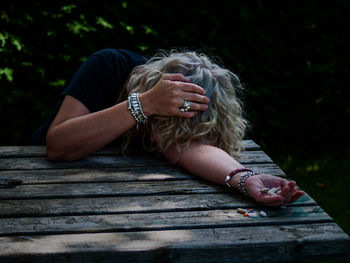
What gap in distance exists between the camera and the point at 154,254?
1.38 metres

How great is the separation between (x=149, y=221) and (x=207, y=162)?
59 centimetres

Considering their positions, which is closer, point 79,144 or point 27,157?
point 79,144

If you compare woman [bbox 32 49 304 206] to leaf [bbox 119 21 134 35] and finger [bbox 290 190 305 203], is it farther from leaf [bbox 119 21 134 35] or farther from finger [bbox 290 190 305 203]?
leaf [bbox 119 21 134 35]

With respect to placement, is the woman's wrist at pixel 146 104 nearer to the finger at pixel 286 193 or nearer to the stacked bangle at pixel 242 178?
the stacked bangle at pixel 242 178

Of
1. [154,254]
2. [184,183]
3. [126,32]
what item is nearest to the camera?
[154,254]

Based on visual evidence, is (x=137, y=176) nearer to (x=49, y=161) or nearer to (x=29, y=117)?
(x=49, y=161)

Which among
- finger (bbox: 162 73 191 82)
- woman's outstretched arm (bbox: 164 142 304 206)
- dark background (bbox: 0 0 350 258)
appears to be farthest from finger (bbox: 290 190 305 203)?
dark background (bbox: 0 0 350 258)

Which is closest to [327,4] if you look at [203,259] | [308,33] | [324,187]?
[308,33]

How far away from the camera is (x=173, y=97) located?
2115 millimetres

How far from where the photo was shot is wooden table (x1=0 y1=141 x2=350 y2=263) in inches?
54.7

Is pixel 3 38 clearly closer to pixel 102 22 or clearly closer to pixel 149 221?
pixel 102 22

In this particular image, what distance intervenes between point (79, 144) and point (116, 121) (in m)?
0.24

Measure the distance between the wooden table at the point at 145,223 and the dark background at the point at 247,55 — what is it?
230 centimetres

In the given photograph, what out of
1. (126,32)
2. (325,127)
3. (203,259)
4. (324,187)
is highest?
(126,32)
